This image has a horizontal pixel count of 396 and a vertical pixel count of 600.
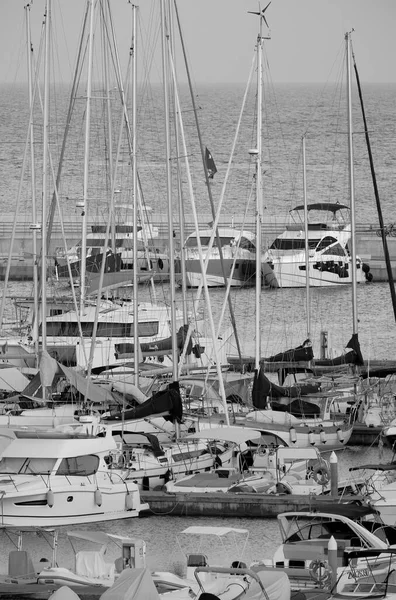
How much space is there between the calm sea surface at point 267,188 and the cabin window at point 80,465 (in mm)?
990

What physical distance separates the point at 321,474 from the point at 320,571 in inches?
298

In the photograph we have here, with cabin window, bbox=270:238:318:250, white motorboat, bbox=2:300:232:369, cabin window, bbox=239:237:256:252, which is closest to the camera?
white motorboat, bbox=2:300:232:369

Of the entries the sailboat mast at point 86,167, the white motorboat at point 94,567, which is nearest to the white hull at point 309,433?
the sailboat mast at point 86,167

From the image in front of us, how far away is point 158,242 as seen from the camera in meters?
60.5

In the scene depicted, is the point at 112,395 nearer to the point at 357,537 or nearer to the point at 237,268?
the point at 357,537

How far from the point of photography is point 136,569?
1948cm

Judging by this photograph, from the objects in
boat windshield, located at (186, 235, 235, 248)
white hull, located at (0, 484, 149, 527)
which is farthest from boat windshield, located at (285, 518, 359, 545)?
boat windshield, located at (186, 235, 235, 248)

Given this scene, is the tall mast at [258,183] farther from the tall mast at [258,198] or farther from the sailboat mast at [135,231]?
the sailboat mast at [135,231]

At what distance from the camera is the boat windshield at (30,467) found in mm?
26578

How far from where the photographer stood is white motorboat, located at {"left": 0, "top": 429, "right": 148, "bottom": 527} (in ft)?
85.8

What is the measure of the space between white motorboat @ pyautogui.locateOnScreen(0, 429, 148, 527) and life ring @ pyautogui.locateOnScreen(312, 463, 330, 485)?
319 centimetres

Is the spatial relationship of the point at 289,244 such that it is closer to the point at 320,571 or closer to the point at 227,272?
the point at 227,272

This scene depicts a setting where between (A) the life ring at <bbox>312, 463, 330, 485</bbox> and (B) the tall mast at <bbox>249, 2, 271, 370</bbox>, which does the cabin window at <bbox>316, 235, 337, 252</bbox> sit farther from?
(A) the life ring at <bbox>312, 463, 330, 485</bbox>

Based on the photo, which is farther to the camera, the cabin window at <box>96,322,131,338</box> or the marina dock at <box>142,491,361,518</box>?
the cabin window at <box>96,322,131,338</box>
